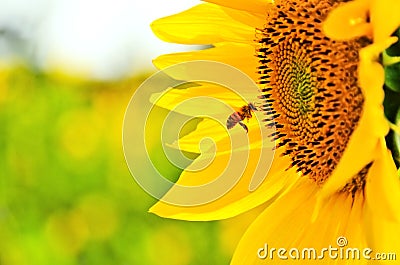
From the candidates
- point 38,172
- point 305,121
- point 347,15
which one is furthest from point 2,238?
point 347,15

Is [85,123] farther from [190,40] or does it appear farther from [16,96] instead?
[190,40]

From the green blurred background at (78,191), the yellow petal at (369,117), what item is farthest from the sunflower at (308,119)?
the green blurred background at (78,191)

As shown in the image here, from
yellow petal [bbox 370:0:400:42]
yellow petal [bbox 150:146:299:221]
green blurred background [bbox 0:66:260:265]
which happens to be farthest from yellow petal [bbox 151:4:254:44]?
green blurred background [bbox 0:66:260:265]

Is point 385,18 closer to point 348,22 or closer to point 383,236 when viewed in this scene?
point 348,22

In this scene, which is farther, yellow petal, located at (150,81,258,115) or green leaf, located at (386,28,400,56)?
yellow petal, located at (150,81,258,115)

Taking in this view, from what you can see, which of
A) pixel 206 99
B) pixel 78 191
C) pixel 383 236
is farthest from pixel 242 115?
pixel 78 191

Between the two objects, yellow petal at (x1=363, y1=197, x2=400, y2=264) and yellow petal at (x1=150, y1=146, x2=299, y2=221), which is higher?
yellow petal at (x1=150, y1=146, x2=299, y2=221)

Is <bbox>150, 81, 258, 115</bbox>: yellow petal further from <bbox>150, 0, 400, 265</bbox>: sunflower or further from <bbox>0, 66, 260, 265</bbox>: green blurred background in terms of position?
<bbox>0, 66, 260, 265</bbox>: green blurred background
